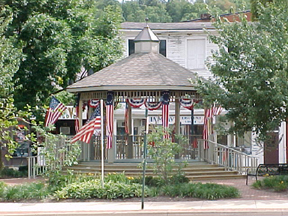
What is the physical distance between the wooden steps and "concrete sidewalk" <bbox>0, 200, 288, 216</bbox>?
5.49 meters

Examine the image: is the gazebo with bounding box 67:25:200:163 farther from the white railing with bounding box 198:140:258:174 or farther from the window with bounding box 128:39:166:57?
the window with bounding box 128:39:166:57

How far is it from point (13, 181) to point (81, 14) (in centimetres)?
858

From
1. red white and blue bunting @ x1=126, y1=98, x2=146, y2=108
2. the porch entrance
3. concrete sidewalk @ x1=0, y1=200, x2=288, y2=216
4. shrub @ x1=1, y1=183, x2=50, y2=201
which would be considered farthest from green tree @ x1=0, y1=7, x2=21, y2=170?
red white and blue bunting @ x1=126, y1=98, x2=146, y2=108

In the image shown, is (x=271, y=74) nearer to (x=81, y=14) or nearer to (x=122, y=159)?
(x=122, y=159)

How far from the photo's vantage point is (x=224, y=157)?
969 inches

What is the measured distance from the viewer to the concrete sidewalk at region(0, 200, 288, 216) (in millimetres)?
15682

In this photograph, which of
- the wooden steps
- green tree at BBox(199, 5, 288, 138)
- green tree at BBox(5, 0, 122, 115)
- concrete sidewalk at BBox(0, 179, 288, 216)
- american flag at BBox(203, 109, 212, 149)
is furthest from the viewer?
green tree at BBox(5, 0, 122, 115)

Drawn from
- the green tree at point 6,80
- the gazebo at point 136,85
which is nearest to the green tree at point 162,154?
the gazebo at point 136,85

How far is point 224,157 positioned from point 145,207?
8.80 m

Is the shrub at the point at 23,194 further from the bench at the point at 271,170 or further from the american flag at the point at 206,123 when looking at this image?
the american flag at the point at 206,123

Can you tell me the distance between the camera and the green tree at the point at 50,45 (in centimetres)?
2545

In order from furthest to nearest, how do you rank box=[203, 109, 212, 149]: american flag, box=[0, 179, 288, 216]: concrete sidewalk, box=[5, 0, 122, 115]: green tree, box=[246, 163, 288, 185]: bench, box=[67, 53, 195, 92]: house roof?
box=[5, 0, 122, 115]: green tree < box=[203, 109, 212, 149]: american flag < box=[67, 53, 195, 92]: house roof < box=[246, 163, 288, 185]: bench < box=[0, 179, 288, 216]: concrete sidewalk

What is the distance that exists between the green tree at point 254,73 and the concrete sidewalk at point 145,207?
10.6ft

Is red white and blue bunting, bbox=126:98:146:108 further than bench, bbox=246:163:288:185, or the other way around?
red white and blue bunting, bbox=126:98:146:108
